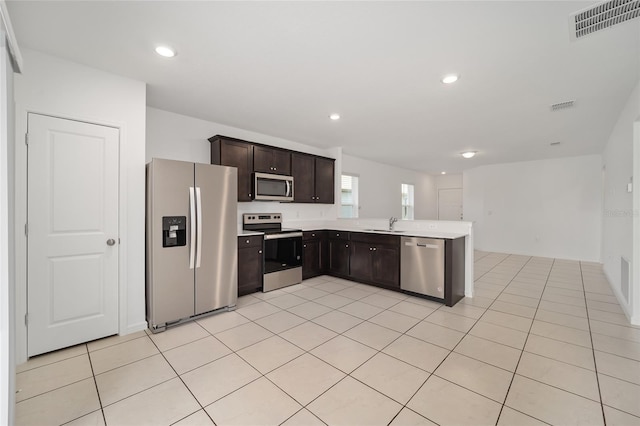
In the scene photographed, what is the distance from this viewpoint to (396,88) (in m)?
2.90

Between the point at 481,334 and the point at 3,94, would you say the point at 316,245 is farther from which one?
the point at 3,94

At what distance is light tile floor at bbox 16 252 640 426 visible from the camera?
64.9 inches

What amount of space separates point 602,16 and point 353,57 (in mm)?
1730

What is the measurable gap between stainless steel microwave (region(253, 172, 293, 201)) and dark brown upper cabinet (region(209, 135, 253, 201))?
12cm

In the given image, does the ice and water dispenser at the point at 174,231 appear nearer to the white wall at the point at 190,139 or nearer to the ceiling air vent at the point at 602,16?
the white wall at the point at 190,139

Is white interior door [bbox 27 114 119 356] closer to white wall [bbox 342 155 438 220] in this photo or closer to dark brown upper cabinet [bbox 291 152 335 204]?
dark brown upper cabinet [bbox 291 152 335 204]

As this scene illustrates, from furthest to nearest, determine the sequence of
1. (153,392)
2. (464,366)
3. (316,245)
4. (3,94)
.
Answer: (316,245), (464,366), (153,392), (3,94)

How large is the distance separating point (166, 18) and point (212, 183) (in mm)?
1644

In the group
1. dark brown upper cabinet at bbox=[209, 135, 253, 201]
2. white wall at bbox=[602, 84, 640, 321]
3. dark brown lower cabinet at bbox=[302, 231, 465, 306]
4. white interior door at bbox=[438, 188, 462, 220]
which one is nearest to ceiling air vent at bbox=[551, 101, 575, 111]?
white wall at bbox=[602, 84, 640, 321]

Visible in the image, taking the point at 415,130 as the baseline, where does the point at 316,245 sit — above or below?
below

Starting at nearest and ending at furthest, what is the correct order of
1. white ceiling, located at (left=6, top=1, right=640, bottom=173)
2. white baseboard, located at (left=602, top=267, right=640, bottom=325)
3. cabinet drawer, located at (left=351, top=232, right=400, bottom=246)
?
1. white ceiling, located at (left=6, top=1, right=640, bottom=173)
2. white baseboard, located at (left=602, top=267, right=640, bottom=325)
3. cabinet drawer, located at (left=351, top=232, right=400, bottom=246)

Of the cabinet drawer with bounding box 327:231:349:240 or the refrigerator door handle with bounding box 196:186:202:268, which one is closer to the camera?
the refrigerator door handle with bounding box 196:186:202:268

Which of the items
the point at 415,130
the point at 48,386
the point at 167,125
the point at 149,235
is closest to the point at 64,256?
the point at 149,235

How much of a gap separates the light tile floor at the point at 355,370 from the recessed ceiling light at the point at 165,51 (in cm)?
263
